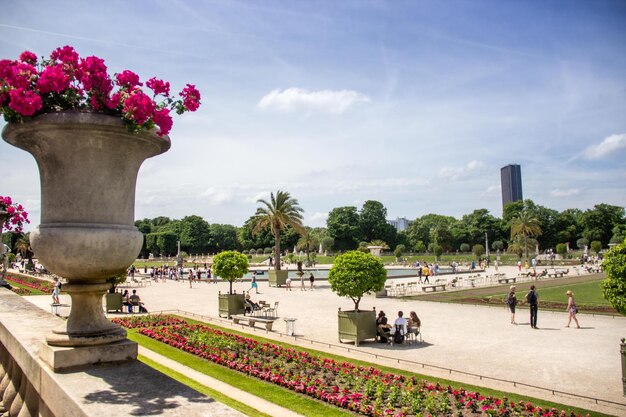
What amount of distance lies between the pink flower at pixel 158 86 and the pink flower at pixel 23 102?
957 mm

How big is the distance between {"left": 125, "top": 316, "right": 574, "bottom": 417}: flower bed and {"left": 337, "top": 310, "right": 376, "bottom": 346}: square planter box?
2.72m

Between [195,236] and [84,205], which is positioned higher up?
[195,236]

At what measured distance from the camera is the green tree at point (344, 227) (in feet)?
330

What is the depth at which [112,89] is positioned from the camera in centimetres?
425

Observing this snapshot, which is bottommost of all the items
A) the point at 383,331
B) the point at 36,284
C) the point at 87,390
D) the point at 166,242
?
the point at 383,331

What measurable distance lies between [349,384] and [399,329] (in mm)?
5791

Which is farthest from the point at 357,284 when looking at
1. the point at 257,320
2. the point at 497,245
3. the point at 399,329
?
the point at 497,245

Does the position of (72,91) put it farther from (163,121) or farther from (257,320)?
(257,320)

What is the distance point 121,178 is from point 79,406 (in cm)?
198

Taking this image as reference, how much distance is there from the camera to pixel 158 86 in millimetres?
4484

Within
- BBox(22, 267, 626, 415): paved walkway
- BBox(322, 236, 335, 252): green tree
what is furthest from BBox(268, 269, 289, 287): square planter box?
BBox(322, 236, 335, 252): green tree

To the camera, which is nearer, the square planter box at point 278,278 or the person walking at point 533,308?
the person walking at point 533,308

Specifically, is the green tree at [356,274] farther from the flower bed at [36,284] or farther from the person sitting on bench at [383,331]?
the flower bed at [36,284]

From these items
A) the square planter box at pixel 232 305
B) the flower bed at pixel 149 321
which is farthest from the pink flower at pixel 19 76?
the square planter box at pixel 232 305
